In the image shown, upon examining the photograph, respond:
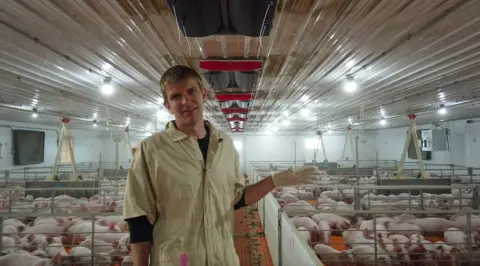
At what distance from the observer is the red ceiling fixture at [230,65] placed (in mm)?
3916

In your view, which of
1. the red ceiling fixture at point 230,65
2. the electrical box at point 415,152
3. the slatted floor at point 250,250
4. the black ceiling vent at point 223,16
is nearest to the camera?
the black ceiling vent at point 223,16

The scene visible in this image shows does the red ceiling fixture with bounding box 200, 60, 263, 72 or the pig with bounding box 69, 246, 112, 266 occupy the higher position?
the red ceiling fixture with bounding box 200, 60, 263, 72

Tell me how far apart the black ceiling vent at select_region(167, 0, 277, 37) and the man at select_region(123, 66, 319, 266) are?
731 millimetres

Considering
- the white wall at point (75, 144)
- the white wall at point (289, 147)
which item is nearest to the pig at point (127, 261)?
the white wall at point (75, 144)

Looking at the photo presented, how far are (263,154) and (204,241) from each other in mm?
20505

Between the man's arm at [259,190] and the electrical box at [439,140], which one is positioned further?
the electrical box at [439,140]

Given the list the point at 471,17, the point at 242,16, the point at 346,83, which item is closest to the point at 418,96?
the point at 346,83

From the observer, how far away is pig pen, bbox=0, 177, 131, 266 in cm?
385

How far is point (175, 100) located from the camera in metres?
1.66

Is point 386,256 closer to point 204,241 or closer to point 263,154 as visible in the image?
point 204,241

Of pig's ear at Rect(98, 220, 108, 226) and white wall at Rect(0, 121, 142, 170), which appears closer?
pig's ear at Rect(98, 220, 108, 226)

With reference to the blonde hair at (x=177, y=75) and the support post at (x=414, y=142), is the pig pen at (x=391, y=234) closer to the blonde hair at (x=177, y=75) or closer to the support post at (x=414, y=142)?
the support post at (x=414, y=142)

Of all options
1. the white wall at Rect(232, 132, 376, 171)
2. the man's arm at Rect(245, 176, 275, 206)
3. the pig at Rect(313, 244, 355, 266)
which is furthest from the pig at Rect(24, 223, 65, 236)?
the white wall at Rect(232, 132, 376, 171)

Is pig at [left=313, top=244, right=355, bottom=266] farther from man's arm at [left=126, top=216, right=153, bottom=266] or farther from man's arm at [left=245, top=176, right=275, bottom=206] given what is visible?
man's arm at [left=126, top=216, right=153, bottom=266]
